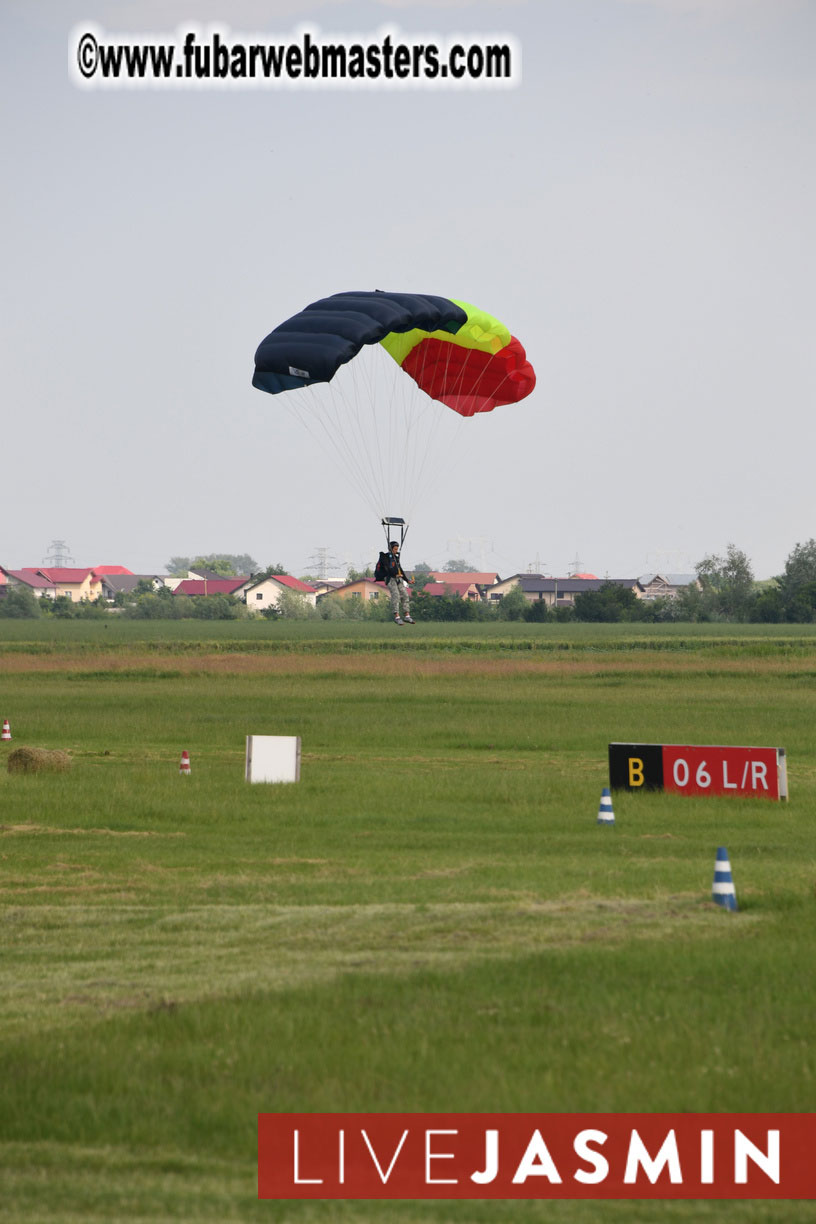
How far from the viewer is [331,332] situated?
27.0m

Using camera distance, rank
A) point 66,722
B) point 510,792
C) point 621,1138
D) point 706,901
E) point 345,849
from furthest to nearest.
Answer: point 66,722 → point 510,792 → point 345,849 → point 706,901 → point 621,1138

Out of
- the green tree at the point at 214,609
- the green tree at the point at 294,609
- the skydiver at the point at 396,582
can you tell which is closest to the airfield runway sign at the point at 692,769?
the skydiver at the point at 396,582

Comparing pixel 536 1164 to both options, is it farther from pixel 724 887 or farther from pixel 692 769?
pixel 692 769

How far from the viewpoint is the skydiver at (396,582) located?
29561 millimetres

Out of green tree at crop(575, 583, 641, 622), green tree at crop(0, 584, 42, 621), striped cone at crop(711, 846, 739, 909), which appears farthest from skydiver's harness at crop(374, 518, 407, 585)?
green tree at crop(0, 584, 42, 621)

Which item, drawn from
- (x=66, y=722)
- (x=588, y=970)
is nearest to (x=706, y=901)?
(x=588, y=970)

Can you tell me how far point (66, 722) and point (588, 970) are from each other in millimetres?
30053

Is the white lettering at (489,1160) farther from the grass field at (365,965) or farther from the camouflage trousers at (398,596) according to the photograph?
the camouflage trousers at (398,596)

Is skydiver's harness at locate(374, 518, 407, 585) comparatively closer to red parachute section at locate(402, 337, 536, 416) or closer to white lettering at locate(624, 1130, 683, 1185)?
red parachute section at locate(402, 337, 536, 416)

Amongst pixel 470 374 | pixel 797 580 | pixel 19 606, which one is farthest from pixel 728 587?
pixel 470 374

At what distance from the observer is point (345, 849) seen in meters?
18.7

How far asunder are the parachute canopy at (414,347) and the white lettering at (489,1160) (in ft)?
65.4

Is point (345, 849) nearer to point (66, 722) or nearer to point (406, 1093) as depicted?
point (406, 1093)

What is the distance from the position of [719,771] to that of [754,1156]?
633 inches
